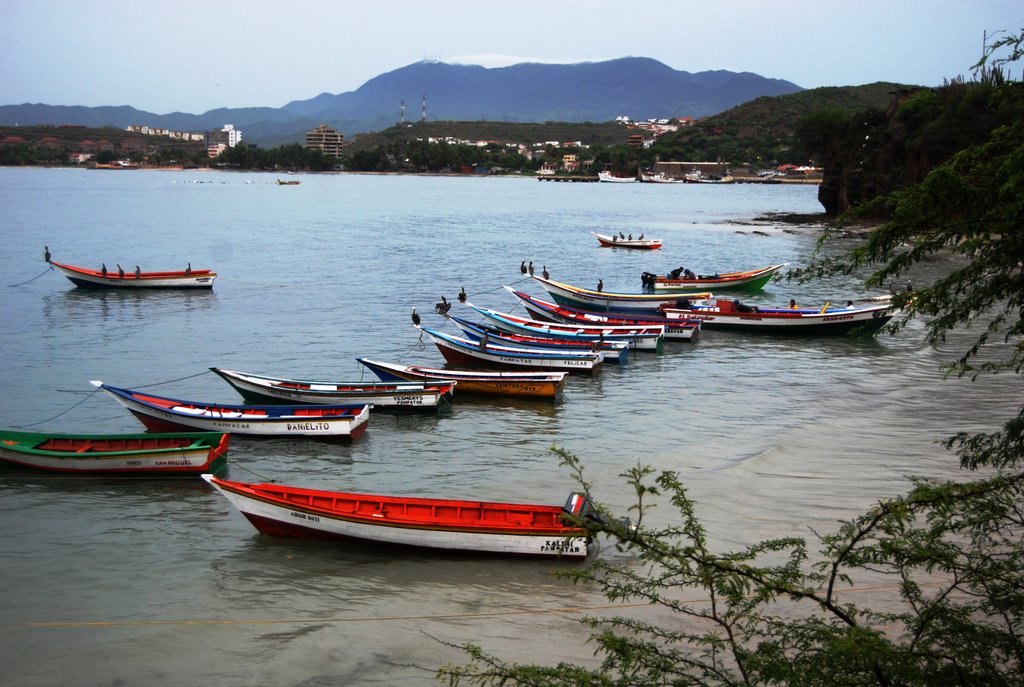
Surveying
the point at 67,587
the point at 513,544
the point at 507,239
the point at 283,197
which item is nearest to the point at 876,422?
the point at 513,544

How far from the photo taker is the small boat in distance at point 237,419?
23797 mm

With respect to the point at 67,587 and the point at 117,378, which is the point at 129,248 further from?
the point at 67,587

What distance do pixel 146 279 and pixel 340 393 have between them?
99.2 feet

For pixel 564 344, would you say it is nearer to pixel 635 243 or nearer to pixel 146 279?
pixel 146 279

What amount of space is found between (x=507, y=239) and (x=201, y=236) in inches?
1151

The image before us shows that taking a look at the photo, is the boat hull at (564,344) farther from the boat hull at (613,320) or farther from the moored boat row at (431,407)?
the boat hull at (613,320)

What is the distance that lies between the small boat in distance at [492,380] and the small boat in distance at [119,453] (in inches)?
309

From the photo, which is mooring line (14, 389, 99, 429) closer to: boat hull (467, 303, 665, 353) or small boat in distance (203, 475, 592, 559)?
small boat in distance (203, 475, 592, 559)

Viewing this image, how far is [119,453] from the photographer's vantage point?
821 inches

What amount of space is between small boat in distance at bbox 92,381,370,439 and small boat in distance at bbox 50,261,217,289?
96.5ft

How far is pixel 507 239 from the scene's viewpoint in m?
90.4

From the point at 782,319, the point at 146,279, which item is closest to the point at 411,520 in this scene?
the point at 782,319

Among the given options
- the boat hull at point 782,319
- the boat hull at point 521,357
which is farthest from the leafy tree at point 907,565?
the boat hull at point 782,319

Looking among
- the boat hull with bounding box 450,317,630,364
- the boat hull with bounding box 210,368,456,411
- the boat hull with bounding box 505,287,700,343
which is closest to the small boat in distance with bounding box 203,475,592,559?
the boat hull with bounding box 210,368,456,411
